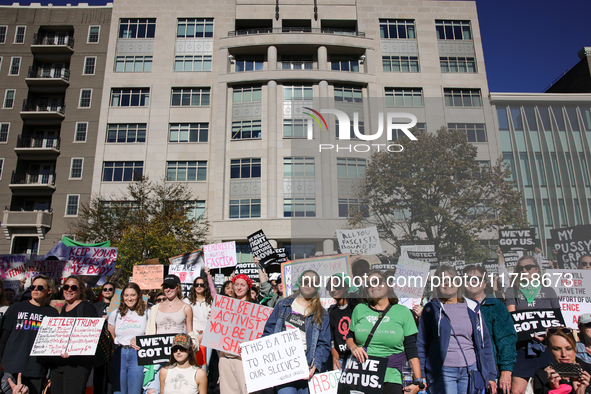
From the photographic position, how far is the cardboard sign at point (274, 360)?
4672mm

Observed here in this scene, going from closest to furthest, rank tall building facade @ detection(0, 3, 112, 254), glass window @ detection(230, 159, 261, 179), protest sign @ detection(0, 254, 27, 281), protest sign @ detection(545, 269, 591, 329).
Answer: protest sign @ detection(545, 269, 591, 329)
protest sign @ detection(0, 254, 27, 281)
glass window @ detection(230, 159, 261, 179)
tall building facade @ detection(0, 3, 112, 254)

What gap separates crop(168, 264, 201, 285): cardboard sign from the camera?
12.0 meters

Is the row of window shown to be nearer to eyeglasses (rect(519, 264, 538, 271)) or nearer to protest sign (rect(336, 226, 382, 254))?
protest sign (rect(336, 226, 382, 254))

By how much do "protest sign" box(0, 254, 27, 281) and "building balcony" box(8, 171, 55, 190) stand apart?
25486mm

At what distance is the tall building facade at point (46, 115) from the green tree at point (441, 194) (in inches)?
1332

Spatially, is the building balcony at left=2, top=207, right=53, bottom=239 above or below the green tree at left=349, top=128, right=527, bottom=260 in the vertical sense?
above

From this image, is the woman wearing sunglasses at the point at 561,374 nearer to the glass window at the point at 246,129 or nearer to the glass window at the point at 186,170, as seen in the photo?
the glass window at the point at 246,129

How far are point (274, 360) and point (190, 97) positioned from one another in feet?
113

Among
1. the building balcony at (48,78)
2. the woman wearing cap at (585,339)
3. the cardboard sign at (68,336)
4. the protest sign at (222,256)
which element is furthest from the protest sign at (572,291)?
the building balcony at (48,78)

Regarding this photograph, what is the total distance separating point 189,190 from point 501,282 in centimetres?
2929

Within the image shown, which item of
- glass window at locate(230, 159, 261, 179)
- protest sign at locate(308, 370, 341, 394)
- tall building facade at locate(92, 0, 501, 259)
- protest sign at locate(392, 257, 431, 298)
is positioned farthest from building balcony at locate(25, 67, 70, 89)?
protest sign at locate(308, 370, 341, 394)

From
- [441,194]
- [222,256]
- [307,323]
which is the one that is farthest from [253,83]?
[307,323]

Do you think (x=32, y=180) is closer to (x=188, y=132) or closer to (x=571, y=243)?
(x=188, y=132)

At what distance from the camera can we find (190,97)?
35.9 meters
